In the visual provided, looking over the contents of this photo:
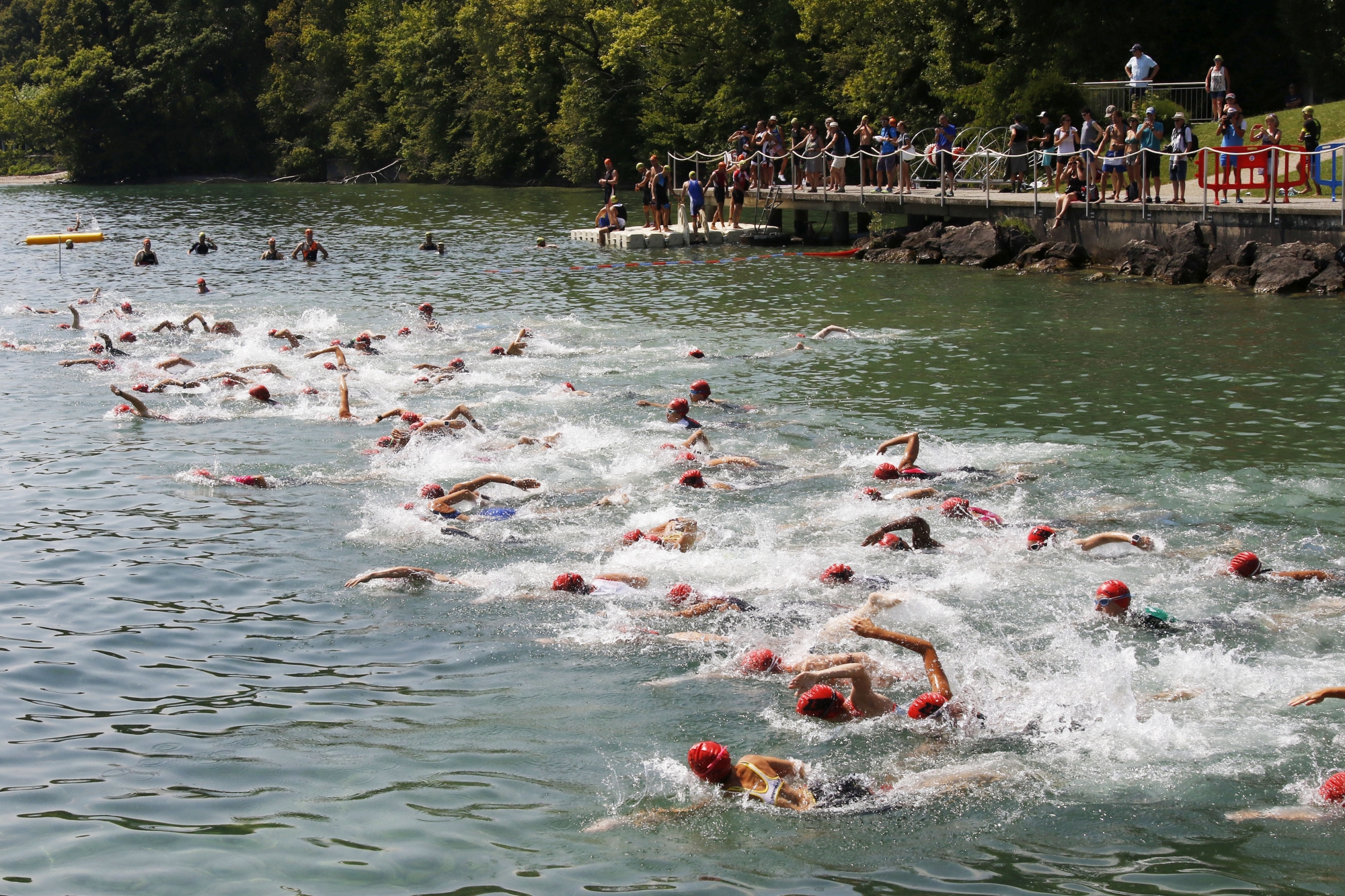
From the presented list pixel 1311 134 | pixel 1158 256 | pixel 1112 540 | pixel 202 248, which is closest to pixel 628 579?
pixel 1112 540

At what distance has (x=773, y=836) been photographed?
7.64 m

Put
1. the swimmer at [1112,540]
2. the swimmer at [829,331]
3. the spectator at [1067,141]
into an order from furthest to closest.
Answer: the spectator at [1067,141]
the swimmer at [829,331]
the swimmer at [1112,540]

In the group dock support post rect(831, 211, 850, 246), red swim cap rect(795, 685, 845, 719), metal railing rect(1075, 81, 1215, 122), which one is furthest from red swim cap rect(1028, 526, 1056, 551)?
dock support post rect(831, 211, 850, 246)

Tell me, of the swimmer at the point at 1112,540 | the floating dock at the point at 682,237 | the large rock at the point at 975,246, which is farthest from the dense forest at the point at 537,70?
the swimmer at the point at 1112,540

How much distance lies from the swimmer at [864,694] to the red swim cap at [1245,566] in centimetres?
372

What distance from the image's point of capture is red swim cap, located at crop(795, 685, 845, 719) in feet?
29.5

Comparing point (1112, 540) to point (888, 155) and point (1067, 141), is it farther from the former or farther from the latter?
point (888, 155)

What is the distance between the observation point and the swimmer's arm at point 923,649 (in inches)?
361

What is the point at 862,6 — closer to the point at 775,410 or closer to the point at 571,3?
the point at 571,3

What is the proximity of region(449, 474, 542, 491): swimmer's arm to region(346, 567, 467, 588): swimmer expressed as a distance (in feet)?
6.52

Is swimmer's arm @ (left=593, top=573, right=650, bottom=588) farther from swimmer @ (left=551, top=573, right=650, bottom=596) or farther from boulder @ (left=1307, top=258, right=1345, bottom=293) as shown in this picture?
boulder @ (left=1307, top=258, right=1345, bottom=293)

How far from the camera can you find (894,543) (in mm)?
12328

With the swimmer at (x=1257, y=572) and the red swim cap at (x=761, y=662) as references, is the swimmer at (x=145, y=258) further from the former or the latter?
the swimmer at (x=1257, y=572)

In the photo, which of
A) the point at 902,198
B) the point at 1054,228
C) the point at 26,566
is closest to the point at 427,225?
the point at 902,198
